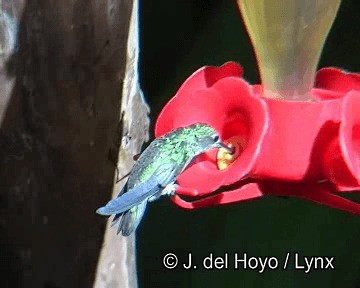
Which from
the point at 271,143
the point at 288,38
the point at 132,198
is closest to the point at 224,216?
the point at 288,38

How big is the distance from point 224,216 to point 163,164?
2.79 feet

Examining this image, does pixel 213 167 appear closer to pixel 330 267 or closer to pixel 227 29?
pixel 227 29

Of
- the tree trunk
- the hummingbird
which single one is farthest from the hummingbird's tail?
the tree trunk

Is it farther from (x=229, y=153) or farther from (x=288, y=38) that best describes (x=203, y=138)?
(x=288, y=38)

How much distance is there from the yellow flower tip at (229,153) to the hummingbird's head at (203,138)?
81mm

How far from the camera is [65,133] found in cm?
154

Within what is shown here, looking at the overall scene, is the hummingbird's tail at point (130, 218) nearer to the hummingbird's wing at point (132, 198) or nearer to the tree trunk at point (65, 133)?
the hummingbird's wing at point (132, 198)

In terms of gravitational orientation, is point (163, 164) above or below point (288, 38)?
below

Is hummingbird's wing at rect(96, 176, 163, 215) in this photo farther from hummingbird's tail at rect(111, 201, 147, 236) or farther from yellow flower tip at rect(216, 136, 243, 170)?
yellow flower tip at rect(216, 136, 243, 170)

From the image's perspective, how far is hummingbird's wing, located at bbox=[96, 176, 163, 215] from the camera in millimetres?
813

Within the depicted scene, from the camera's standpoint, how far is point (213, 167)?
3.31 ft

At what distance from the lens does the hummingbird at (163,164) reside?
0.87 m

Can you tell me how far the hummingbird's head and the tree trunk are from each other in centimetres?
61

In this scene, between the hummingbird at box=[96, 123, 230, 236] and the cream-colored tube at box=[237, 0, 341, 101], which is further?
the cream-colored tube at box=[237, 0, 341, 101]
